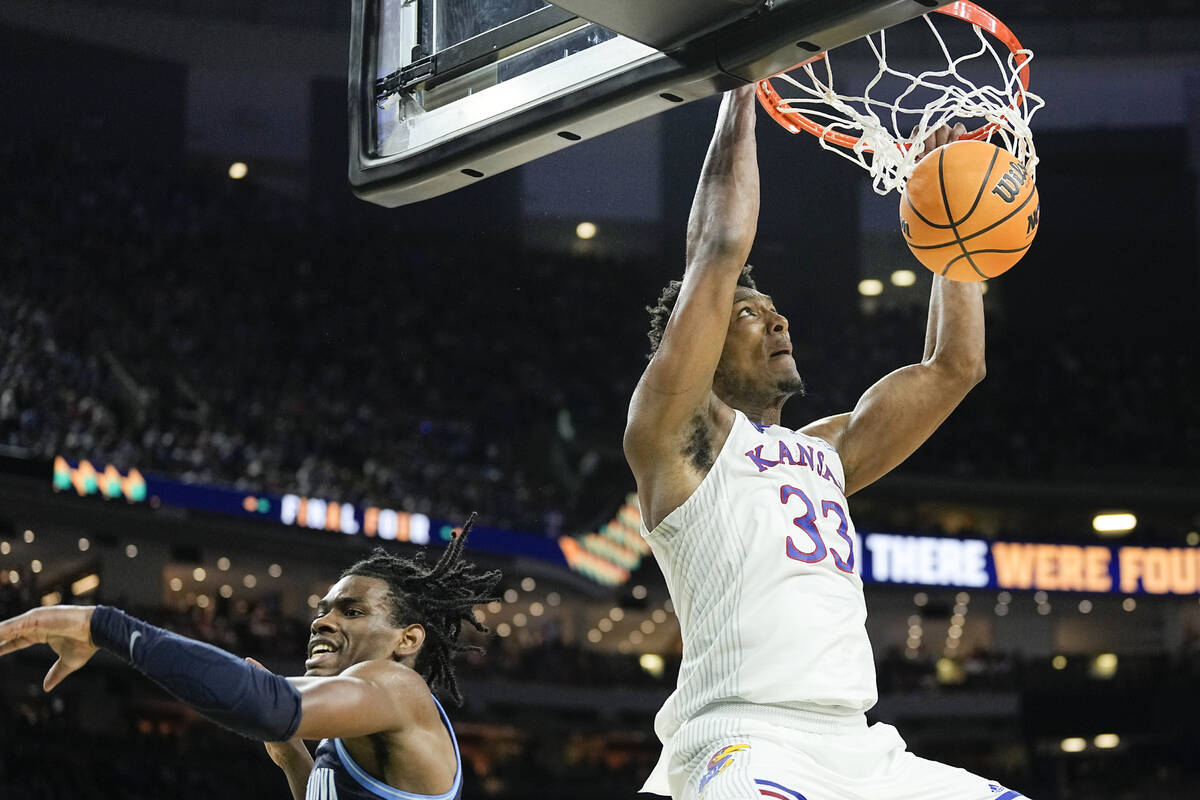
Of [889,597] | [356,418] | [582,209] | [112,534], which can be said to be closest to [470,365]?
[356,418]

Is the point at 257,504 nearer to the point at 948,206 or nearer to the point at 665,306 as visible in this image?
the point at 665,306

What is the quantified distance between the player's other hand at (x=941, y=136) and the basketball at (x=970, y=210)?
281mm

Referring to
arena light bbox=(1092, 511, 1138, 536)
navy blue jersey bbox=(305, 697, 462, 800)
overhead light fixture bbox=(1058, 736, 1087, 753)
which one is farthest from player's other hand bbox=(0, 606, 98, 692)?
arena light bbox=(1092, 511, 1138, 536)

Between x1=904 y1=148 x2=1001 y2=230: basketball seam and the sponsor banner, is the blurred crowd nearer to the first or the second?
the sponsor banner

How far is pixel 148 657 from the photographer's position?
8.39 ft

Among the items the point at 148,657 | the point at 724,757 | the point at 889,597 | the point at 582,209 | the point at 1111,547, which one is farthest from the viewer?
the point at 889,597

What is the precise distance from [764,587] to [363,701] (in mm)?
917

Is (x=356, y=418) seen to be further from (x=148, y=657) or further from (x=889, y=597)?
(x=148, y=657)

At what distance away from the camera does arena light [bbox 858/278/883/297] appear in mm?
18000

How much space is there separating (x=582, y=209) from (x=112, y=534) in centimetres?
793

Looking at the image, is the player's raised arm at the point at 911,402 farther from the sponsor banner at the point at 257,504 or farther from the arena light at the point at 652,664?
the arena light at the point at 652,664

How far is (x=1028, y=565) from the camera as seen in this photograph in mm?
20438

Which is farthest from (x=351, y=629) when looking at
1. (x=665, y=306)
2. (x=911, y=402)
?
(x=911, y=402)

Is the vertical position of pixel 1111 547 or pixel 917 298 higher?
pixel 917 298
